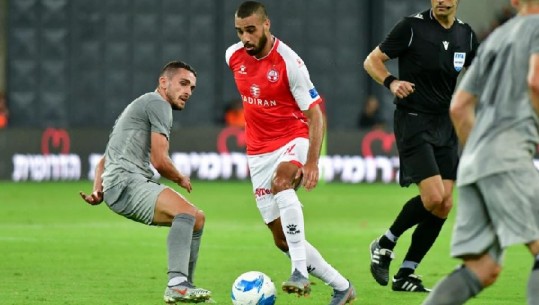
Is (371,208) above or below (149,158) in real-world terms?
below

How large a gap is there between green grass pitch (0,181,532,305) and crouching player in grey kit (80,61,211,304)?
564mm

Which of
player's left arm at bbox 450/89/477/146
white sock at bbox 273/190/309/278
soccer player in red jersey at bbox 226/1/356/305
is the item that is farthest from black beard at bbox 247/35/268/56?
player's left arm at bbox 450/89/477/146

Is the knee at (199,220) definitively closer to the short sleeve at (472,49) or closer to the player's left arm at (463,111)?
the short sleeve at (472,49)

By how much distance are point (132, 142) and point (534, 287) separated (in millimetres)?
3691

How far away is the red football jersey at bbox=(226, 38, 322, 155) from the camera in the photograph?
876cm

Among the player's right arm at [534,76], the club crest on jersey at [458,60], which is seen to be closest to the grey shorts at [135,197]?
the club crest on jersey at [458,60]

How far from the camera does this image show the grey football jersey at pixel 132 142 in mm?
8969

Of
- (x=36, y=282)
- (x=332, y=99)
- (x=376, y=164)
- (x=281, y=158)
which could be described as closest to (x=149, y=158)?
(x=281, y=158)

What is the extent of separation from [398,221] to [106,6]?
666 inches

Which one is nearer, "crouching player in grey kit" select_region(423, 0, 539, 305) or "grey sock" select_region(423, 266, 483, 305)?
"crouching player in grey kit" select_region(423, 0, 539, 305)

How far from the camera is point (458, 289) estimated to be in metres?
6.19

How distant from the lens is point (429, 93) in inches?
393

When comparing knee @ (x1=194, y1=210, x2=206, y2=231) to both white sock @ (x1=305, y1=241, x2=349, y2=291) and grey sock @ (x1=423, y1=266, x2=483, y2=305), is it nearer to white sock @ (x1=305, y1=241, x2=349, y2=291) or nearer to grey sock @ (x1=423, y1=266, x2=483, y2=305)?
white sock @ (x1=305, y1=241, x2=349, y2=291)

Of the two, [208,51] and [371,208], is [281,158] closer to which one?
[371,208]
